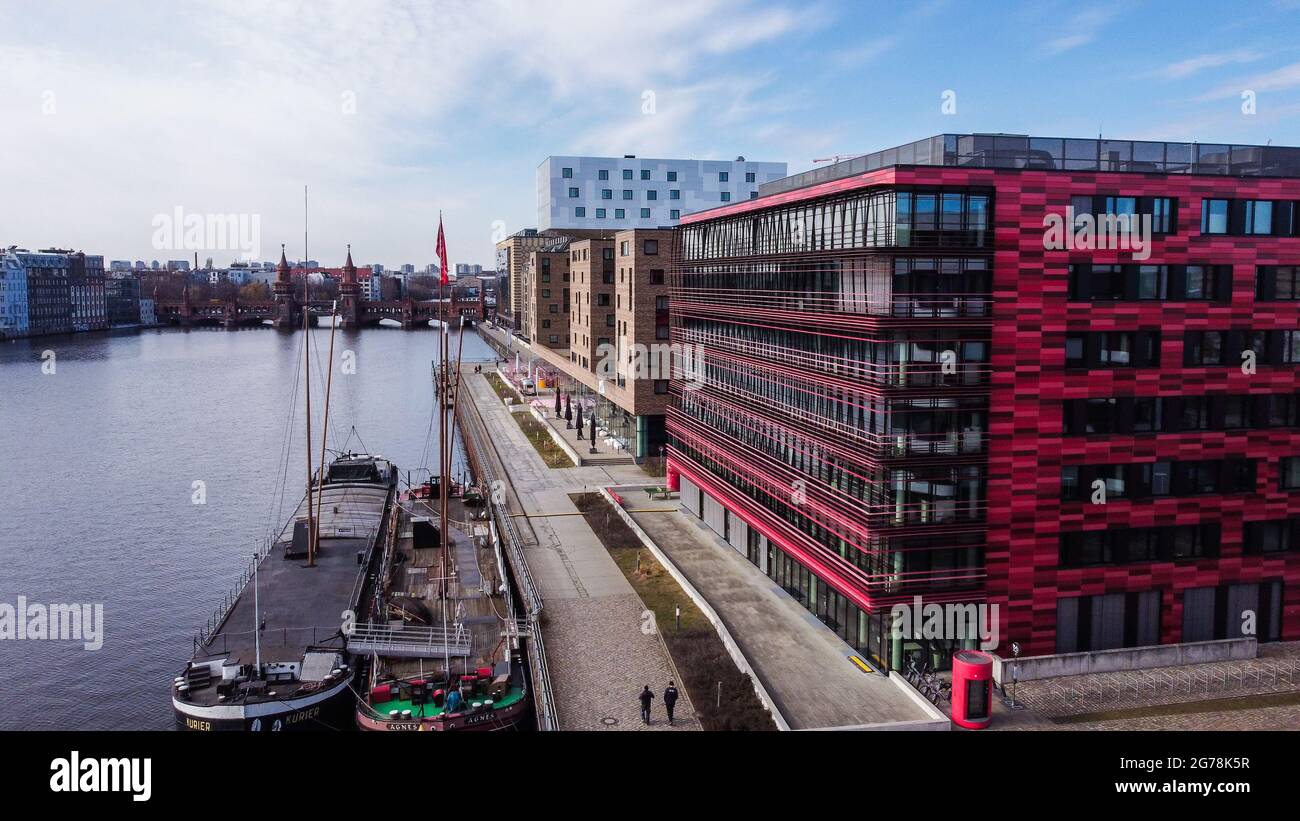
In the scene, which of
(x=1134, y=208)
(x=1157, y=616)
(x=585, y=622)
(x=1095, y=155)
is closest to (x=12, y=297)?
(x=585, y=622)

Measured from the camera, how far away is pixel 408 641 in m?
34.2

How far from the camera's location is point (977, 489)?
1172 inches

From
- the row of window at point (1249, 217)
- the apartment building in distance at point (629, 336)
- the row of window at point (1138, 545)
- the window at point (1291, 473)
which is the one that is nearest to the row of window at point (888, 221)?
the row of window at point (1249, 217)

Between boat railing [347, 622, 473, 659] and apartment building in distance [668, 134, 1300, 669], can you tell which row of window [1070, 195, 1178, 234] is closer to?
apartment building in distance [668, 134, 1300, 669]

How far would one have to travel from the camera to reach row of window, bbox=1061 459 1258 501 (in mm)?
30547

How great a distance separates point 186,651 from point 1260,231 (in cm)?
4075

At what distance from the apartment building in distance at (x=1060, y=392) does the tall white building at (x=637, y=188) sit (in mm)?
81354

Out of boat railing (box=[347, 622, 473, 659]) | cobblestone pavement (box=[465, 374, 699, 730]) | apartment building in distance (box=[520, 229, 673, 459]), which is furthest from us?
apartment building in distance (box=[520, 229, 673, 459])

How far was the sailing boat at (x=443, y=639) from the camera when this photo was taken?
2853 cm

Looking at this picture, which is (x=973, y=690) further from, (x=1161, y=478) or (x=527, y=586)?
(x=527, y=586)

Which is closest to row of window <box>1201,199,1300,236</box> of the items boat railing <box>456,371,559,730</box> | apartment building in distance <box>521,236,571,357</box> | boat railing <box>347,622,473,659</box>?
boat railing <box>456,371,559,730</box>

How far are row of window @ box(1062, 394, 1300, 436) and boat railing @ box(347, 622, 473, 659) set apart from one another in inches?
824

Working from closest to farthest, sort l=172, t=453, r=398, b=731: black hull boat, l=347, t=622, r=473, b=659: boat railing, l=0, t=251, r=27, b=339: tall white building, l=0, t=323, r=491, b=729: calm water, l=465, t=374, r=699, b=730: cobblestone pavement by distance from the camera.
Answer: l=465, t=374, r=699, b=730: cobblestone pavement → l=172, t=453, r=398, b=731: black hull boat → l=347, t=622, r=473, b=659: boat railing → l=0, t=323, r=491, b=729: calm water → l=0, t=251, r=27, b=339: tall white building

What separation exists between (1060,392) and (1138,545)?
5.74 metres
